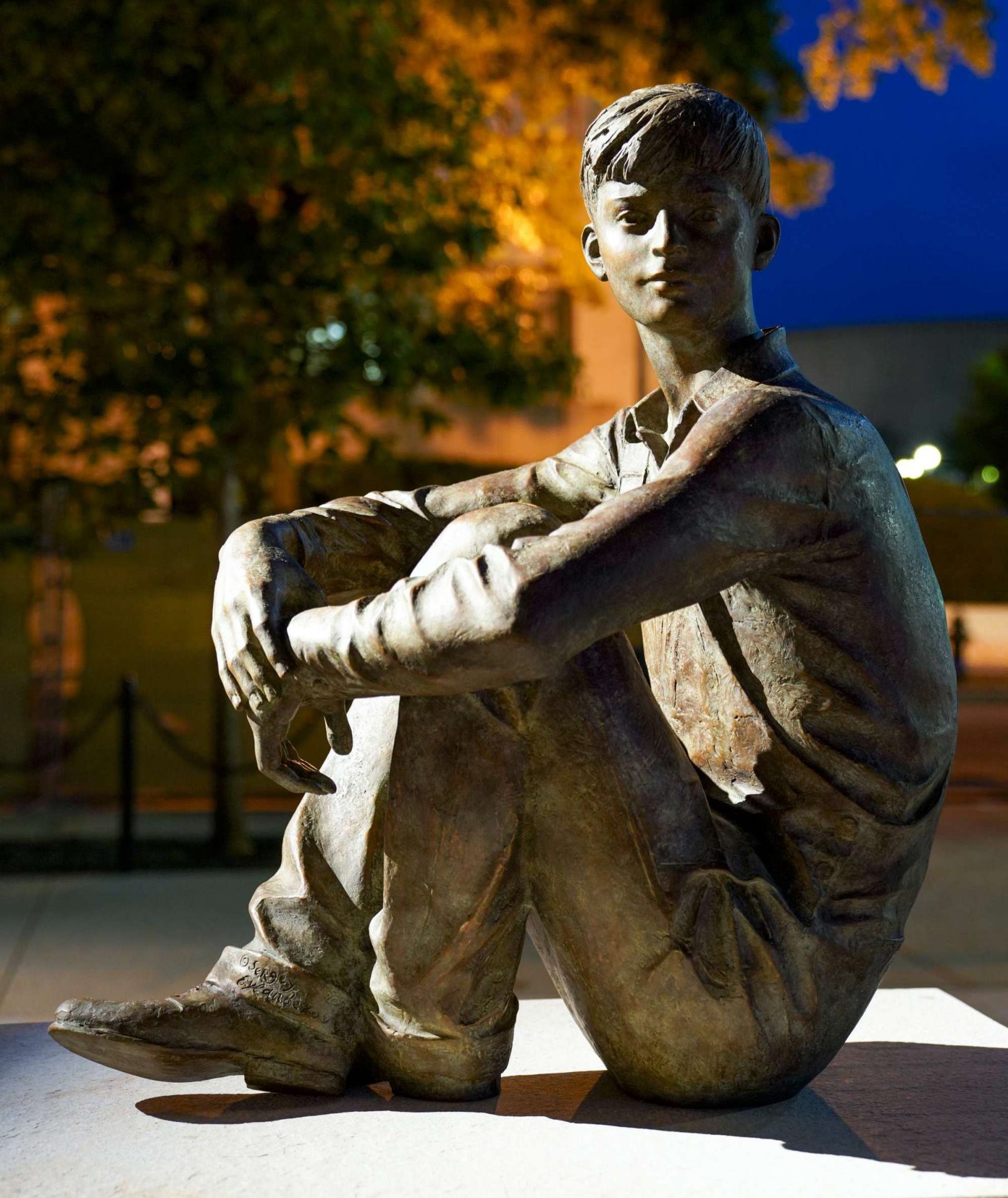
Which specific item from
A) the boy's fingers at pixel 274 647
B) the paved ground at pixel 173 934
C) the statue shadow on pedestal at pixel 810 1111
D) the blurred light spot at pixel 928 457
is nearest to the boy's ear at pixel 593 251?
the boy's fingers at pixel 274 647

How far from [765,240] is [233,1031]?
1546 mm

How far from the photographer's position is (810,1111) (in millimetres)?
2475

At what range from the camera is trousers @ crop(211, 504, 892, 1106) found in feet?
7.25

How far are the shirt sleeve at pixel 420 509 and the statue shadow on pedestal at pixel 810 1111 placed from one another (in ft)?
2.85

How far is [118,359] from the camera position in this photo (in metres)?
6.80

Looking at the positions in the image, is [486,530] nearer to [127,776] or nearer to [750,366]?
[750,366]

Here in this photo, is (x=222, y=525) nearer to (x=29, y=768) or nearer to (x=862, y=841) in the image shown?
(x=29, y=768)

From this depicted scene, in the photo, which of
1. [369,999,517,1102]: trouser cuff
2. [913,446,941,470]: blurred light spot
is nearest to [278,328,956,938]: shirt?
[369,999,517,1102]: trouser cuff

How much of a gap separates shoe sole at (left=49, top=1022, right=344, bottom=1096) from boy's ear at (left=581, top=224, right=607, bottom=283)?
1374 millimetres

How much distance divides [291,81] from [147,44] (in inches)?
25.0

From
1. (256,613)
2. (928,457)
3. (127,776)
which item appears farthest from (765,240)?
(928,457)

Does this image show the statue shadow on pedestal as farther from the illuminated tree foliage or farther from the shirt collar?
the illuminated tree foliage

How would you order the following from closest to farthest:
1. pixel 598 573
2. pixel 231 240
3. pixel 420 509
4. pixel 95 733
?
pixel 598 573
pixel 420 509
pixel 231 240
pixel 95 733

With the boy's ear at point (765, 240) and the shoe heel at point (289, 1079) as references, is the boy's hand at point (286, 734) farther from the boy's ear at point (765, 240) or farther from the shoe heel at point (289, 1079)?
the boy's ear at point (765, 240)
